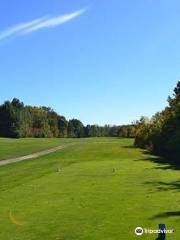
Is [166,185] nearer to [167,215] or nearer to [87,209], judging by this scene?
[87,209]

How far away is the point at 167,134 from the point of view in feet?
287

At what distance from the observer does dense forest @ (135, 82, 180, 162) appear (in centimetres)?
8050

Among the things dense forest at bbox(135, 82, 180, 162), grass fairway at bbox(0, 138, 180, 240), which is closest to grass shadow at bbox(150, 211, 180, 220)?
grass fairway at bbox(0, 138, 180, 240)

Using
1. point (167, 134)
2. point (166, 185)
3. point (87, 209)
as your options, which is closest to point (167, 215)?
point (87, 209)

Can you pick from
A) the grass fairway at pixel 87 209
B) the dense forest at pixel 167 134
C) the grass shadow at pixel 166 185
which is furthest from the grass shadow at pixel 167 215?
the dense forest at pixel 167 134

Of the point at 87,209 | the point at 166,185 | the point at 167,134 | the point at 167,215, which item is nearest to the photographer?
the point at 167,215

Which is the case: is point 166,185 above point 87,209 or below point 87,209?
above

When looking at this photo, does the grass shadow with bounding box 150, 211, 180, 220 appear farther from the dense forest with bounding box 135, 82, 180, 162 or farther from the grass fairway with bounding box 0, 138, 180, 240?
the dense forest with bounding box 135, 82, 180, 162

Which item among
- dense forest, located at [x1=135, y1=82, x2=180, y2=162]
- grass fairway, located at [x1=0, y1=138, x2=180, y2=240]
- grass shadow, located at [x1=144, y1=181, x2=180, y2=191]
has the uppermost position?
dense forest, located at [x1=135, y1=82, x2=180, y2=162]

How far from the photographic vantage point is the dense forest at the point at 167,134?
264 feet

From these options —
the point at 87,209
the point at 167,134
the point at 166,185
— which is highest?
the point at 167,134

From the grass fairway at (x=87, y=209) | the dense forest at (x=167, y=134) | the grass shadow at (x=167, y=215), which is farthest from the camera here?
the dense forest at (x=167, y=134)

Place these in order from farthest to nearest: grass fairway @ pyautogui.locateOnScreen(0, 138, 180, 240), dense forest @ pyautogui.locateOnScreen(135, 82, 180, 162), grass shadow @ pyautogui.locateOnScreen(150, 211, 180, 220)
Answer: dense forest @ pyautogui.locateOnScreen(135, 82, 180, 162) < grass shadow @ pyautogui.locateOnScreen(150, 211, 180, 220) < grass fairway @ pyautogui.locateOnScreen(0, 138, 180, 240)

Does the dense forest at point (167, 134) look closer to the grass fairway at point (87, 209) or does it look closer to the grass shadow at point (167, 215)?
the grass fairway at point (87, 209)
